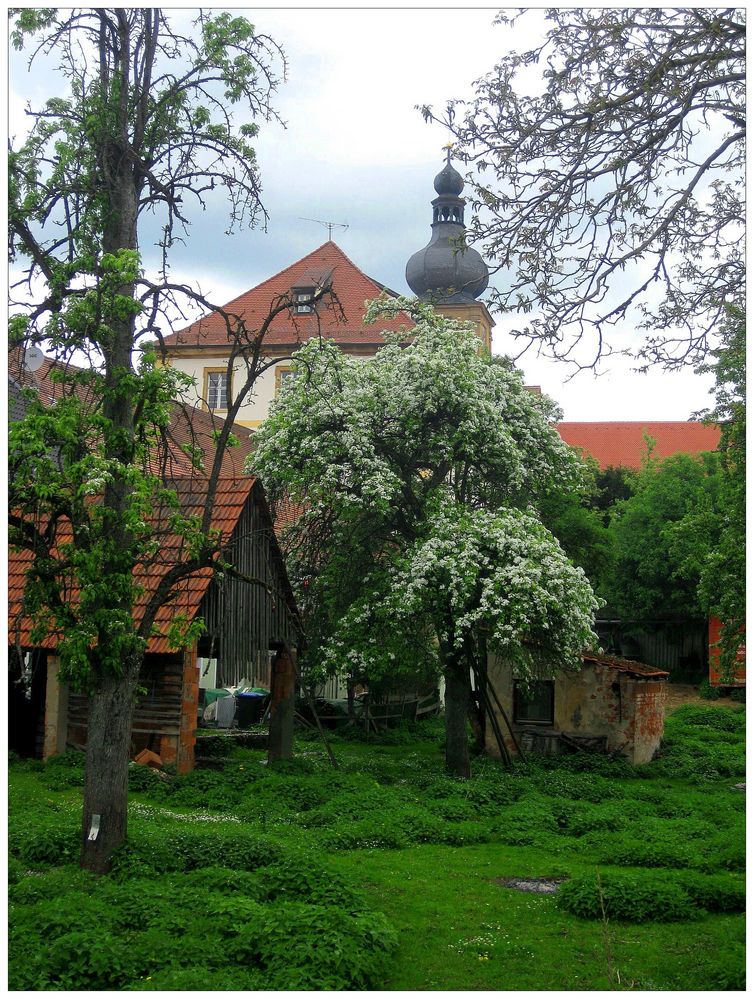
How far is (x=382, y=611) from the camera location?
17.3m

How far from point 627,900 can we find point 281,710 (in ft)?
31.3

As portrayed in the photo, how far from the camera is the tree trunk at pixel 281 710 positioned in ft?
61.0

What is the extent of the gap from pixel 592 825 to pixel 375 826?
3.18 meters

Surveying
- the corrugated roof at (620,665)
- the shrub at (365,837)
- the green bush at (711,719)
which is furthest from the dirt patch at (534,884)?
the green bush at (711,719)

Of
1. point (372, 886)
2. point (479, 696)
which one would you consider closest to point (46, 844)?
point (372, 886)

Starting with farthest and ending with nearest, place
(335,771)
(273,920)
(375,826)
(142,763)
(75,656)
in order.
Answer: (335,771) < (142,763) < (375,826) < (75,656) < (273,920)

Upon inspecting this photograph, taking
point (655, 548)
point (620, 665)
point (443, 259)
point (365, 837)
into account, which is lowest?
point (365, 837)

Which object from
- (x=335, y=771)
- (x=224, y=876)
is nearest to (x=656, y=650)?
(x=335, y=771)

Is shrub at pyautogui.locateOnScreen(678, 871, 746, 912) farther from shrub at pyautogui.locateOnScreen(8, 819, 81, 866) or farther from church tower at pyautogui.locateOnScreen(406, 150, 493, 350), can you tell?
church tower at pyautogui.locateOnScreen(406, 150, 493, 350)

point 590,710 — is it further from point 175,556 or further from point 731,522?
point 175,556

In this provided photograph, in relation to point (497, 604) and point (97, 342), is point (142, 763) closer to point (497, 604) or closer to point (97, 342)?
point (497, 604)

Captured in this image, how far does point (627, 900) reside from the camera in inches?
398

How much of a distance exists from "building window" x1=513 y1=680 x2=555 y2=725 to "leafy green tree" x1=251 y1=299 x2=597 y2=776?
3.67m

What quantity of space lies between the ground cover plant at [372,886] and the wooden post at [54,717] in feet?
2.09
